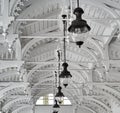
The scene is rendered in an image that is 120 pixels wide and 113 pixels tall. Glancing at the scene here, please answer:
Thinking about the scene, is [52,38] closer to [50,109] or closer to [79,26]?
[79,26]

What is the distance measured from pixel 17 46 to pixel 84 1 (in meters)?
5.01

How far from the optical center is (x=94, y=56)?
768 inches

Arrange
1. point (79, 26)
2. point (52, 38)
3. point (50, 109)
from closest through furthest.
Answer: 1. point (79, 26)
2. point (52, 38)
3. point (50, 109)

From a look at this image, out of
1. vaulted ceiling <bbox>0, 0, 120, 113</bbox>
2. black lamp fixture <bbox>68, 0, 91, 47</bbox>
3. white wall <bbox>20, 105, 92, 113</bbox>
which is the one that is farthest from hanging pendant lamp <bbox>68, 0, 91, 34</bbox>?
white wall <bbox>20, 105, 92, 113</bbox>

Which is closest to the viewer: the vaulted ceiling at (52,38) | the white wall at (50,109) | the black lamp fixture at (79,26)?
the black lamp fixture at (79,26)

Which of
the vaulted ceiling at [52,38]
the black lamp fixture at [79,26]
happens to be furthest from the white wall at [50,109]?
the black lamp fixture at [79,26]

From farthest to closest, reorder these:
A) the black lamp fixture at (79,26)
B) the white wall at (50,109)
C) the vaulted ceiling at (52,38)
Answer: the white wall at (50,109)
the vaulted ceiling at (52,38)
the black lamp fixture at (79,26)

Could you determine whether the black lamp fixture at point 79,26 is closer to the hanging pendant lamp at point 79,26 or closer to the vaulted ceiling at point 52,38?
the hanging pendant lamp at point 79,26

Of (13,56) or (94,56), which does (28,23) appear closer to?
(13,56)

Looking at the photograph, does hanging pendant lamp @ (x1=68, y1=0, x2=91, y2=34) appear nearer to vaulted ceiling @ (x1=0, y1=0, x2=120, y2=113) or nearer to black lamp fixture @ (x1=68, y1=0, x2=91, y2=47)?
black lamp fixture @ (x1=68, y1=0, x2=91, y2=47)

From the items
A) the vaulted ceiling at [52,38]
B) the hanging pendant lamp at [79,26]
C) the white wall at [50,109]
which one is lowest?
the white wall at [50,109]

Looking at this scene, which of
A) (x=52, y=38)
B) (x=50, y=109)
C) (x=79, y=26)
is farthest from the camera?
(x=50, y=109)

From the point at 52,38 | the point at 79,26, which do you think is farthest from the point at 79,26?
the point at 52,38

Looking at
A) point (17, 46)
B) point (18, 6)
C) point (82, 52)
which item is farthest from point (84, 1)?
point (82, 52)
